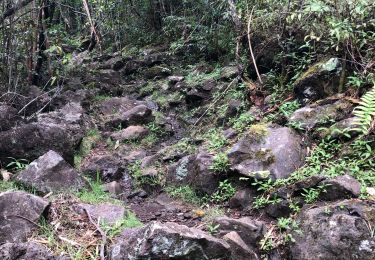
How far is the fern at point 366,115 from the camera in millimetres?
4787

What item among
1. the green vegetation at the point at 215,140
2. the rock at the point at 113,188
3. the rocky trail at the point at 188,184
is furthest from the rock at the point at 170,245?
the green vegetation at the point at 215,140

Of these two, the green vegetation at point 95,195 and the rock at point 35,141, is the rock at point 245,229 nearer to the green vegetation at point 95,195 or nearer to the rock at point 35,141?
the green vegetation at point 95,195

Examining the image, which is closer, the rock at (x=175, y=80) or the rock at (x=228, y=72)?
the rock at (x=228, y=72)

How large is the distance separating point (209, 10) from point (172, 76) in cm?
222

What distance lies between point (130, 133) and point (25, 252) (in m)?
4.79

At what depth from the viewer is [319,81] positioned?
6.32 meters

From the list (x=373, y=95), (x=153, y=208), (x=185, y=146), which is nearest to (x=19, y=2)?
(x=185, y=146)

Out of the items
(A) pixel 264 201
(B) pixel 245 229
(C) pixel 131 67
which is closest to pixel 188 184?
(A) pixel 264 201

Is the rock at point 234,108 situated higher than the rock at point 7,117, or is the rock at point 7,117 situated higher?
the rock at point 7,117

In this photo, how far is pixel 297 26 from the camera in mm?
7160

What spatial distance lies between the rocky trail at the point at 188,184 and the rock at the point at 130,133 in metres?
0.02

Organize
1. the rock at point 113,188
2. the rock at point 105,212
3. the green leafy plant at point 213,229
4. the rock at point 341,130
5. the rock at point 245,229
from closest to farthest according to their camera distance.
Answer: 1. the rock at point 245,229
2. the green leafy plant at point 213,229
3. the rock at point 105,212
4. the rock at point 341,130
5. the rock at point 113,188

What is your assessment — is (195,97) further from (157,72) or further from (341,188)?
(341,188)

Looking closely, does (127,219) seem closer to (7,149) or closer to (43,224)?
(43,224)
